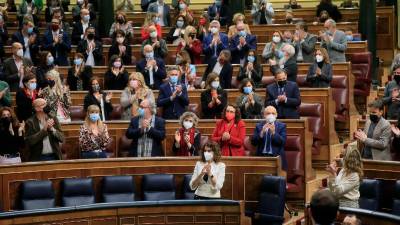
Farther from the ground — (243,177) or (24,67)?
(24,67)

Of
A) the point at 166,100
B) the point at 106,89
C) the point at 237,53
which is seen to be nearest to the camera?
the point at 166,100

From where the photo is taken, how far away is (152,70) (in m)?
13.8

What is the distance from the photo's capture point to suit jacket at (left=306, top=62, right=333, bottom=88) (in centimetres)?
1369

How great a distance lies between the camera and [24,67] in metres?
13.9

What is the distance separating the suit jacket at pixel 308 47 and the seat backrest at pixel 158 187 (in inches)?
Answer: 163

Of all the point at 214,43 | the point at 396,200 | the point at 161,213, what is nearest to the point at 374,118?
the point at 396,200

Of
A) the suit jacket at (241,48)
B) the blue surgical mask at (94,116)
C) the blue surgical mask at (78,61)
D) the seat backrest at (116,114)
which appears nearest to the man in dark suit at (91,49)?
the blue surgical mask at (78,61)

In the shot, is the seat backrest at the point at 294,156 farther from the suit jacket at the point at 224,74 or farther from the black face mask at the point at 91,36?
the black face mask at the point at 91,36

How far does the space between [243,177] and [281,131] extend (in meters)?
0.63

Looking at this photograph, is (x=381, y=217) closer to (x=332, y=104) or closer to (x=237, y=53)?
(x=332, y=104)

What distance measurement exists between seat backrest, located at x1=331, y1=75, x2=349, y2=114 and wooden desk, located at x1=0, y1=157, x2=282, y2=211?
2.99 metres

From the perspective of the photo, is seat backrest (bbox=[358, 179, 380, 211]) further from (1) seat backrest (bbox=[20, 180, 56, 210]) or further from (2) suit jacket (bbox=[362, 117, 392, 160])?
(1) seat backrest (bbox=[20, 180, 56, 210])

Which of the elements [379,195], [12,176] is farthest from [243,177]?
[12,176]

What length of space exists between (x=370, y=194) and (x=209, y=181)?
157 centimetres
